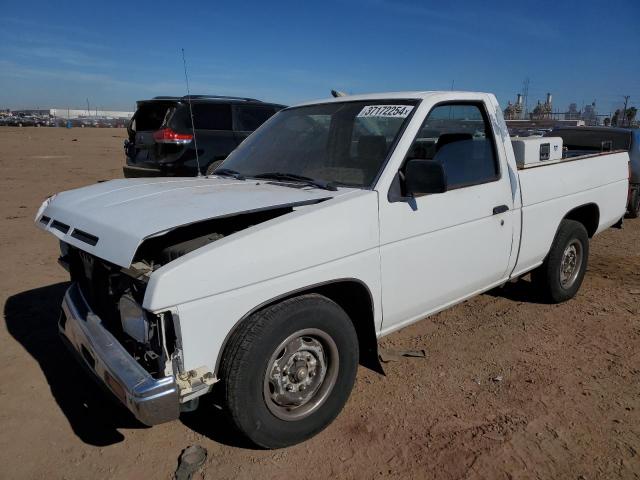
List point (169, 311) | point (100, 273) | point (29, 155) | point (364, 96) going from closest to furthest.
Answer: point (169, 311) → point (100, 273) → point (364, 96) → point (29, 155)

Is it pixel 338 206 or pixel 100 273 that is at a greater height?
pixel 338 206

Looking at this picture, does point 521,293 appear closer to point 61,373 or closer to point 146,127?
point 61,373

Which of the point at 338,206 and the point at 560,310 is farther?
the point at 560,310

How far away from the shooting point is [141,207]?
9.25 feet

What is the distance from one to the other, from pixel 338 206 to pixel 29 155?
73.0ft

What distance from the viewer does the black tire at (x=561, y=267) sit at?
181 inches

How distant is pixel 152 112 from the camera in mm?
9539

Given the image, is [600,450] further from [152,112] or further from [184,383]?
[152,112]

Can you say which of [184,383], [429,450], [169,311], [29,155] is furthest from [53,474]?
[29,155]

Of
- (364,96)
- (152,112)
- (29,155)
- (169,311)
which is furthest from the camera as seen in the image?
(29,155)

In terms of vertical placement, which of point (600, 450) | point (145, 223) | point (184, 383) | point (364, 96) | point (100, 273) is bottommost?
point (600, 450)

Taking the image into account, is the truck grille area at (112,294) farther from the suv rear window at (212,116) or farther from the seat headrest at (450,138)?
the suv rear window at (212,116)

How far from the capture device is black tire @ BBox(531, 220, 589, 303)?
4.60 m

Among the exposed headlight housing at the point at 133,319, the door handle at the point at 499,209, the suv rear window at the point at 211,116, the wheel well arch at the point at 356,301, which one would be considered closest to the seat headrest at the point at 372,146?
the wheel well arch at the point at 356,301
